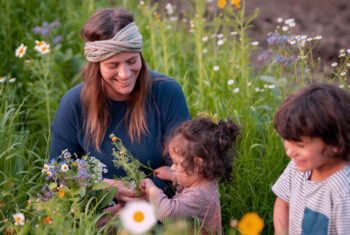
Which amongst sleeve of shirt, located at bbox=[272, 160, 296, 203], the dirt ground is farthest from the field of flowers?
the dirt ground

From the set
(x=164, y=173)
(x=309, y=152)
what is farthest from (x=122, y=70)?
(x=309, y=152)

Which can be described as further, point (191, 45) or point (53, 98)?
point (191, 45)

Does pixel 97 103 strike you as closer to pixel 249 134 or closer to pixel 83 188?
pixel 83 188

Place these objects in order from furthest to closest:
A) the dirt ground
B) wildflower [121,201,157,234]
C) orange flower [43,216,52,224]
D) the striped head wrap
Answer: the dirt ground
the striped head wrap
orange flower [43,216,52,224]
wildflower [121,201,157,234]

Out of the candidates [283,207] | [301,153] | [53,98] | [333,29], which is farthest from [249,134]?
[333,29]

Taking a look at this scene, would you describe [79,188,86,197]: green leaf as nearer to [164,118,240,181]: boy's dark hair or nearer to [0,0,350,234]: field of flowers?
[0,0,350,234]: field of flowers

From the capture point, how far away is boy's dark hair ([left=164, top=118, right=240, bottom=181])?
1976 mm

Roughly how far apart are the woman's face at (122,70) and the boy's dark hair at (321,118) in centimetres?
96

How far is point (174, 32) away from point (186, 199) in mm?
2548

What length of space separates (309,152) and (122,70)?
3.54 ft

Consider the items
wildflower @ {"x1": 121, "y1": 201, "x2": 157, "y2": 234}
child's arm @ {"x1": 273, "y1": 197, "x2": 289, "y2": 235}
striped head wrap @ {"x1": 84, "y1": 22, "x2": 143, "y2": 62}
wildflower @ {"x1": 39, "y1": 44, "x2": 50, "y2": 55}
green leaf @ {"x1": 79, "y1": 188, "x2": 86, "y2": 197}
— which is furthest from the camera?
wildflower @ {"x1": 39, "y1": 44, "x2": 50, "y2": 55}

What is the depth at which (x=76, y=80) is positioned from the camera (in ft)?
12.2

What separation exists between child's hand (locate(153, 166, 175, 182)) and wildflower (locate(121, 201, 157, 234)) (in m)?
1.27

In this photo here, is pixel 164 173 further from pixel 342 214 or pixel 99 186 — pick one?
pixel 342 214
